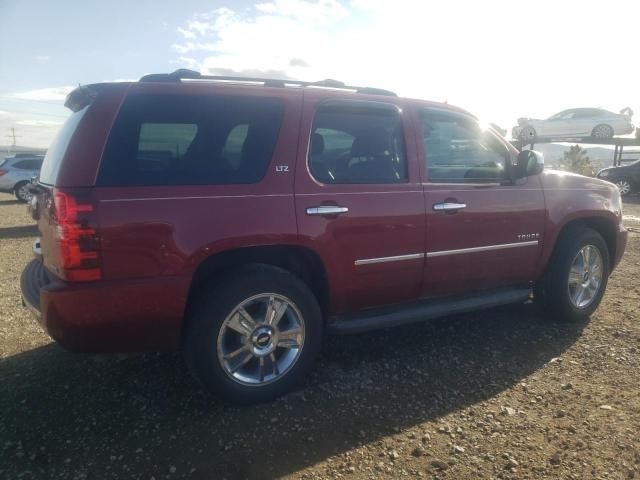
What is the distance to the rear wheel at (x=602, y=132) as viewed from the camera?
19734mm

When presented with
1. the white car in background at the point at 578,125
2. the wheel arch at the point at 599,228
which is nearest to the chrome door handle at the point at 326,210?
the wheel arch at the point at 599,228

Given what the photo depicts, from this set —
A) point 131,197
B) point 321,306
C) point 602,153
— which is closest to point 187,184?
point 131,197

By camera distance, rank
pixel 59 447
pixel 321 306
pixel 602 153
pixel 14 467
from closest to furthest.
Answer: pixel 14 467, pixel 59 447, pixel 321 306, pixel 602 153

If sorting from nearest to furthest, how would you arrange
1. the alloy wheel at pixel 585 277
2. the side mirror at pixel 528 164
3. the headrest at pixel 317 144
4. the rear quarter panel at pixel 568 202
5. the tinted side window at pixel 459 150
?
the headrest at pixel 317 144, the tinted side window at pixel 459 150, the side mirror at pixel 528 164, the rear quarter panel at pixel 568 202, the alloy wheel at pixel 585 277

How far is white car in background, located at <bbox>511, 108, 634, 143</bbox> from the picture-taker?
19656 millimetres

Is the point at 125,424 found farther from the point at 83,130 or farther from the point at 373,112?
the point at 373,112

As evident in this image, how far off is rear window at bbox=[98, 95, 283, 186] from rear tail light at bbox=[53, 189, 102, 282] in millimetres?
183

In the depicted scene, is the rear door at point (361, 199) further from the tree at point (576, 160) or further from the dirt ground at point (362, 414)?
the tree at point (576, 160)

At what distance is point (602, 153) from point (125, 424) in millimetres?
60130

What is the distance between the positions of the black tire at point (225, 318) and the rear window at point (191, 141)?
61cm

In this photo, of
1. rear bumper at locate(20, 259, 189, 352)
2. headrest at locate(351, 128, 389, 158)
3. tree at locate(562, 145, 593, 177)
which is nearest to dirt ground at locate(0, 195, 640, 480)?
rear bumper at locate(20, 259, 189, 352)

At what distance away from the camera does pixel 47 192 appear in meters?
2.62

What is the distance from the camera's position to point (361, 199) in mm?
3104

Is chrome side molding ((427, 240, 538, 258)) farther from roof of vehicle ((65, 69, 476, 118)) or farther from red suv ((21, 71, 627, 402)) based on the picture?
roof of vehicle ((65, 69, 476, 118))
